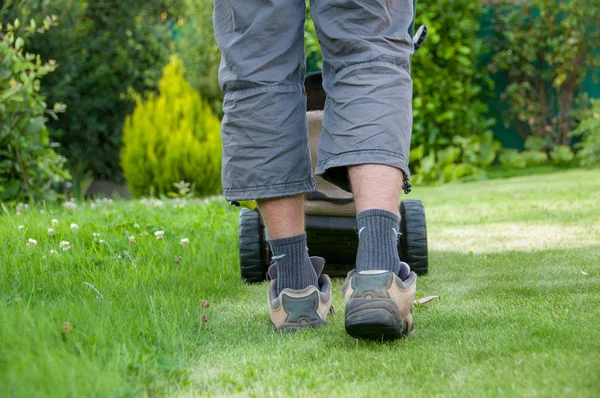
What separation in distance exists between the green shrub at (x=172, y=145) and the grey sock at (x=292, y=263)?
4.46m

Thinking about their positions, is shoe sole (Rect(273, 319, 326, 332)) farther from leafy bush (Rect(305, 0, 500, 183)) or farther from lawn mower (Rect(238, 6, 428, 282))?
leafy bush (Rect(305, 0, 500, 183))

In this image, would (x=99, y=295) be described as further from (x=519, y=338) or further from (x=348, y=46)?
(x=519, y=338)

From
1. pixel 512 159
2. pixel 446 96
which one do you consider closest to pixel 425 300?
pixel 446 96

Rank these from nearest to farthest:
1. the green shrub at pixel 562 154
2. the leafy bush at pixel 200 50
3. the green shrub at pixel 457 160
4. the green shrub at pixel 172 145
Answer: the green shrub at pixel 172 145, the green shrub at pixel 457 160, the green shrub at pixel 562 154, the leafy bush at pixel 200 50

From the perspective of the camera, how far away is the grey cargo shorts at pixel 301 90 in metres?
1.65

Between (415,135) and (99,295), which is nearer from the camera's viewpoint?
(99,295)

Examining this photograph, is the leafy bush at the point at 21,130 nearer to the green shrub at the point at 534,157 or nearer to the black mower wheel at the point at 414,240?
the black mower wheel at the point at 414,240

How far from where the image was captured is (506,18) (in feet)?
26.3

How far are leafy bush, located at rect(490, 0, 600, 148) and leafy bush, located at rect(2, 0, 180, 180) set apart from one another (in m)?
3.56

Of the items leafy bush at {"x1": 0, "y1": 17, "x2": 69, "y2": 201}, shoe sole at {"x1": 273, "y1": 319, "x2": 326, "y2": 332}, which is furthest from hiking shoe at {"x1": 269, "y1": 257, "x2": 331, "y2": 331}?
leafy bush at {"x1": 0, "y1": 17, "x2": 69, "y2": 201}

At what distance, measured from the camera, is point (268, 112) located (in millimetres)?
1763

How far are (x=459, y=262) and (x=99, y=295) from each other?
1315 mm

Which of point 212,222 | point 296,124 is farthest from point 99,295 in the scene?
point 212,222

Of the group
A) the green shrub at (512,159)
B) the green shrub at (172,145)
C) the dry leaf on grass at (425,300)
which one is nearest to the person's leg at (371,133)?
the dry leaf on grass at (425,300)
